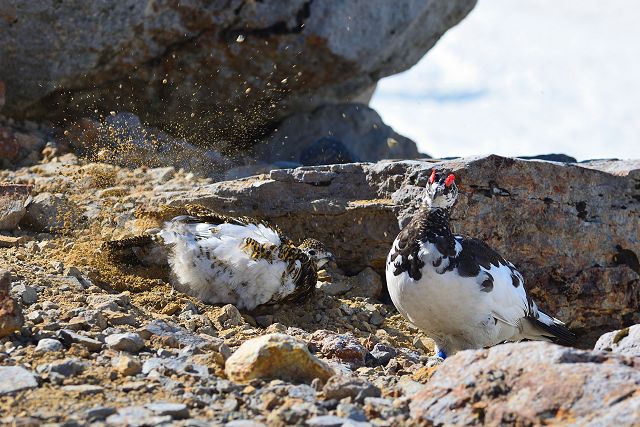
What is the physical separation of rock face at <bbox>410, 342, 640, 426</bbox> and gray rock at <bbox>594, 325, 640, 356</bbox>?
1188 mm

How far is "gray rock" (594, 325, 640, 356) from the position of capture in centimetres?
414

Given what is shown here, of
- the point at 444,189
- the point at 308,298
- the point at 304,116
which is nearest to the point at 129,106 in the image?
the point at 304,116

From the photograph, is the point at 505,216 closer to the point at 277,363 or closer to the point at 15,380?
the point at 277,363

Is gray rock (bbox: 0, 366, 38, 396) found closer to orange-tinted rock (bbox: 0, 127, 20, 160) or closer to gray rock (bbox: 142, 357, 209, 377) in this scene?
gray rock (bbox: 142, 357, 209, 377)

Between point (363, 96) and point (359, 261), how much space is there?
231 inches

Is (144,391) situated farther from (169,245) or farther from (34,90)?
(34,90)

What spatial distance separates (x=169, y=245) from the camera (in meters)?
5.64

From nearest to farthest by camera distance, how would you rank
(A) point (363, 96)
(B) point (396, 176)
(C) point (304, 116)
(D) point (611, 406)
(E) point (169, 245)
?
(D) point (611, 406)
(E) point (169, 245)
(B) point (396, 176)
(C) point (304, 116)
(A) point (363, 96)

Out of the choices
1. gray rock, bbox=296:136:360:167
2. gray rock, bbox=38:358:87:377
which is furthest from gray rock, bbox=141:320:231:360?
gray rock, bbox=296:136:360:167

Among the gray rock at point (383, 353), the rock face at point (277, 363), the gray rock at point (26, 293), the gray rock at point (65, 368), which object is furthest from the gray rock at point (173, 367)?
the gray rock at point (383, 353)

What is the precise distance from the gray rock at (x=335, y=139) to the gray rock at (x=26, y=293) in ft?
18.3

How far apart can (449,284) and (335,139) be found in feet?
19.4

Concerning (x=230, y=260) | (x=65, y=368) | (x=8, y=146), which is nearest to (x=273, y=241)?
(x=230, y=260)

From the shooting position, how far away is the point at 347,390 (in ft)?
10.7
